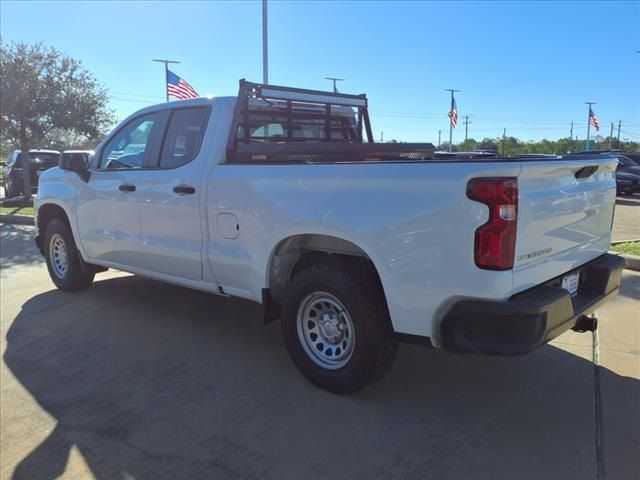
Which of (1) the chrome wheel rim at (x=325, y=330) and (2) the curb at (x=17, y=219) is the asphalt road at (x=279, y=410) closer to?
(1) the chrome wheel rim at (x=325, y=330)

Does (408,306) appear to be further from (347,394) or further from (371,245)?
(347,394)

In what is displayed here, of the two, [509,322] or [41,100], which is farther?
[41,100]

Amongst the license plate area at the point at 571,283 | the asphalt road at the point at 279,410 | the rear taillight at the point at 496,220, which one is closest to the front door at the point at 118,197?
the asphalt road at the point at 279,410

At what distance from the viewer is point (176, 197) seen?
4.27 metres

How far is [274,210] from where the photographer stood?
11.6 feet

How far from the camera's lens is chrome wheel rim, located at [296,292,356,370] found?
3.47 metres

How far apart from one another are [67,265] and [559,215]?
5.03 meters

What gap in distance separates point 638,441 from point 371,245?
5.84 ft

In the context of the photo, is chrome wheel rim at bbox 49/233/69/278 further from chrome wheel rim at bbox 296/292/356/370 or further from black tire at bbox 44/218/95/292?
chrome wheel rim at bbox 296/292/356/370

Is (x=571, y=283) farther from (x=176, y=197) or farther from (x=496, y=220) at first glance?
(x=176, y=197)

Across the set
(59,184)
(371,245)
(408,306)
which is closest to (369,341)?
(408,306)

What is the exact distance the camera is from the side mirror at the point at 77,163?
17.0ft

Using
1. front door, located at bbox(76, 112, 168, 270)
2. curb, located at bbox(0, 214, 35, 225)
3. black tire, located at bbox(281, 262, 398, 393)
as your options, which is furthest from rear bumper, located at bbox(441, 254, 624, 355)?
curb, located at bbox(0, 214, 35, 225)

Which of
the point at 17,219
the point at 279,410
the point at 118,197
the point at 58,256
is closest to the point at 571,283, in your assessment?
the point at 279,410
